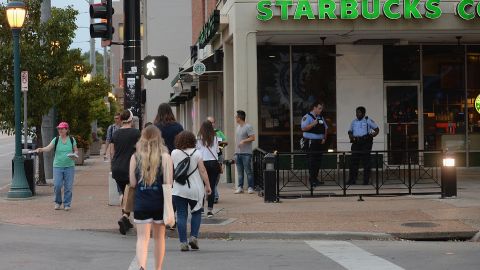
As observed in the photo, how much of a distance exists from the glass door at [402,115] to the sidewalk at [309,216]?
440cm

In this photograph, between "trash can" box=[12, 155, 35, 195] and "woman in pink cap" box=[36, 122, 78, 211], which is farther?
"trash can" box=[12, 155, 35, 195]

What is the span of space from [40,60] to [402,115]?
10099 mm

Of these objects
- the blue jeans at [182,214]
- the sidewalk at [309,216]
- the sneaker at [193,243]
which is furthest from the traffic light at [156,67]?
the sneaker at [193,243]

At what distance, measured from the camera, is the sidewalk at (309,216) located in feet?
36.2

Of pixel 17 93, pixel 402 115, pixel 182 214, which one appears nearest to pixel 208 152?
pixel 182 214

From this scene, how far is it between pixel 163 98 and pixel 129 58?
3183cm

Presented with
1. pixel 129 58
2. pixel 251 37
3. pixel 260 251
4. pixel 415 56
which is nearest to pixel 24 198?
pixel 129 58

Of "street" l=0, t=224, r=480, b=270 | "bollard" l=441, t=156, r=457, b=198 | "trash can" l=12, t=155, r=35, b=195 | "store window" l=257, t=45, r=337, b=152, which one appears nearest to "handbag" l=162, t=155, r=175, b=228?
"street" l=0, t=224, r=480, b=270

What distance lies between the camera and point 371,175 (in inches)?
601

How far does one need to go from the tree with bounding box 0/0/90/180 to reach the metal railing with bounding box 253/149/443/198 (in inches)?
226

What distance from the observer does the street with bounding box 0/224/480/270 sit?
28.2ft

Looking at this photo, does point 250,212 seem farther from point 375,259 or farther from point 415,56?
point 415,56

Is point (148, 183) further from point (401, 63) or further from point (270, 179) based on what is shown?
point (401, 63)

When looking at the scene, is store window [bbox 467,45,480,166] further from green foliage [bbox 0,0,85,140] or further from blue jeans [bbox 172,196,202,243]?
blue jeans [bbox 172,196,202,243]
